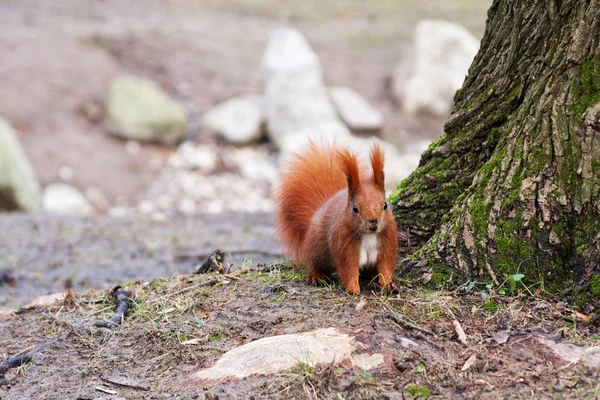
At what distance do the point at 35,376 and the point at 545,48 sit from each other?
2.48m

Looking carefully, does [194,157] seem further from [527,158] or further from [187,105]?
[527,158]

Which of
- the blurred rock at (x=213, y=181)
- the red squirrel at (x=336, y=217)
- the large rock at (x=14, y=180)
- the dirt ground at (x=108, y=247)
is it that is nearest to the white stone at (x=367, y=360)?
the red squirrel at (x=336, y=217)

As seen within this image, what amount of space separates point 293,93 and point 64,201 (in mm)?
4163

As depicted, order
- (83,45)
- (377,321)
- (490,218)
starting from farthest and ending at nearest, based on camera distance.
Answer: (83,45)
(490,218)
(377,321)

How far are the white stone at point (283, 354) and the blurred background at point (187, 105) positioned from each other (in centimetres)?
387

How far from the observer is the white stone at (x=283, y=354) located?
8.64 ft

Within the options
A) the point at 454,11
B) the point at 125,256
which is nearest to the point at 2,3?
A: the point at 454,11

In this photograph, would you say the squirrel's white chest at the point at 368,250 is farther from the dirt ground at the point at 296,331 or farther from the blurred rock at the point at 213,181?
the blurred rock at the point at 213,181

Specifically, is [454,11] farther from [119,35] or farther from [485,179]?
[485,179]

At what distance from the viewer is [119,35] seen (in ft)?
47.8

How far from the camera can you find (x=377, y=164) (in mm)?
3004

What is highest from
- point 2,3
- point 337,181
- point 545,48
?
point 2,3

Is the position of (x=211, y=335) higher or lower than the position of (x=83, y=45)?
lower

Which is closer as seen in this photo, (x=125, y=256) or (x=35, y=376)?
(x=35, y=376)
